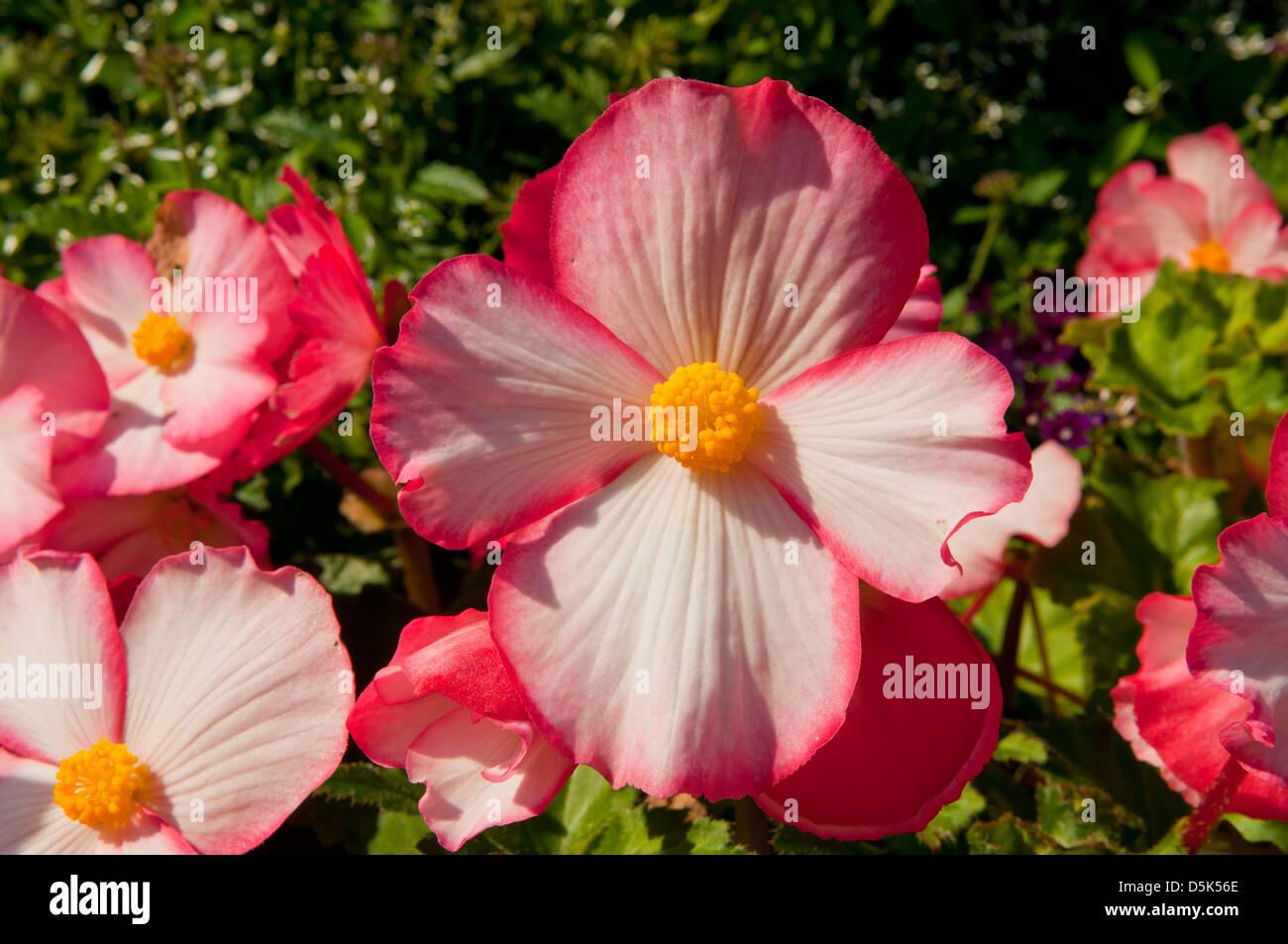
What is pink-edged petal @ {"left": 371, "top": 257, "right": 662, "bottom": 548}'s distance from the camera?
67 centimetres

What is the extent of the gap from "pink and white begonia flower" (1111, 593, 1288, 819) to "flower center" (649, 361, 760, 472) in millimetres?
369

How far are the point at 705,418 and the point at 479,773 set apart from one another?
32cm

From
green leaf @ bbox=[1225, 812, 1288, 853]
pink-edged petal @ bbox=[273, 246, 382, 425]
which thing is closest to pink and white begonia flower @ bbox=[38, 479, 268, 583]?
pink-edged petal @ bbox=[273, 246, 382, 425]

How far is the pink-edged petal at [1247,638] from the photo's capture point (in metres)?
0.66

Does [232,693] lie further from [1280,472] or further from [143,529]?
[1280,472]

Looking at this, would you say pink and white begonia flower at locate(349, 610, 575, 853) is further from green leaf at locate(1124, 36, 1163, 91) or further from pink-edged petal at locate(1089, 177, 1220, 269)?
green leaf at locate(1124, 36, 1163, 91)

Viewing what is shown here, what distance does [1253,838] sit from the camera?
104 centimetres

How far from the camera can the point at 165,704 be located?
2.68 ft

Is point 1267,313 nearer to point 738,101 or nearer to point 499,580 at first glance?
point 738,101

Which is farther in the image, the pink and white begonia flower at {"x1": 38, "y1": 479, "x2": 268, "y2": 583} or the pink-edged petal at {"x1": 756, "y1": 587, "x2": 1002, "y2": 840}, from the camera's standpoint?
the pink and white begonia flower at {"x1": 38, "y1": 479, "x2": 268, "y2": 583}

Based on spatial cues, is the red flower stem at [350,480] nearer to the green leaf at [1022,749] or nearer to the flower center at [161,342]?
the flower center at [161,342]

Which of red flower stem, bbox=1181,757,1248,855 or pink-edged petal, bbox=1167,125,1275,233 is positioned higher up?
pink-edged petal, bbox=1167,125,1275,233

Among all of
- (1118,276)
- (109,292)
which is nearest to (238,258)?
(109,292)

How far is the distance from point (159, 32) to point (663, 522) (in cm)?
168
